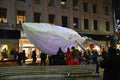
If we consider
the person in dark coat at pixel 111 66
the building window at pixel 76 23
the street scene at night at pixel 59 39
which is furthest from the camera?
the building window at pixel 76 23

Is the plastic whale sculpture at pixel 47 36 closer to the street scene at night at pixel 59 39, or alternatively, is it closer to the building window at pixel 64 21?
the street scene at night at pixel 59 39

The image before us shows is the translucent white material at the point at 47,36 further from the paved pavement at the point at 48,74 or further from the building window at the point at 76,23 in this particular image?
the building window at the point at 76,23

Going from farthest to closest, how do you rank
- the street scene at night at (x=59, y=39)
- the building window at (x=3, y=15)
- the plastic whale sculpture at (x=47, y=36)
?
the building window at (x=3, y=15)
the plastic whale sculpture at (x=47, y=36)
the street scene at night at (x=59, y=39)

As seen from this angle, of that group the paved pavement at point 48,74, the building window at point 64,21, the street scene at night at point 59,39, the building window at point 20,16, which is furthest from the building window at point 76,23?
the paved pavement at point 48,74

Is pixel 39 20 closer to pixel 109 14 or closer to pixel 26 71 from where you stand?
pixel 109 14

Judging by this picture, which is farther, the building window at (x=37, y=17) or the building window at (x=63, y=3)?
the building window at (x=63, y=3)

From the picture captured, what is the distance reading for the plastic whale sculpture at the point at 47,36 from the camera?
1977 centimetres

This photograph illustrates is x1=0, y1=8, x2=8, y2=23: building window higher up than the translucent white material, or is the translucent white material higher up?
x1=0, y1=8, x2=8, y2=23: building window

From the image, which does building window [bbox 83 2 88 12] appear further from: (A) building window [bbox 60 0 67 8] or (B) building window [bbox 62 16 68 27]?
(B) building window [bbox 62 16 68 27]

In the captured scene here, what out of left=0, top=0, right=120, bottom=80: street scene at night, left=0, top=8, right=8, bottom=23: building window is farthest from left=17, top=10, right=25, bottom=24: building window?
left=0, top=8, right=8, bottom=23: building window

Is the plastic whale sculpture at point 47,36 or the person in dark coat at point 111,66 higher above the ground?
the plastic whale sculpture at point 47,36

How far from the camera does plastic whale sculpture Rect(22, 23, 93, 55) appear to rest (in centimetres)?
1977

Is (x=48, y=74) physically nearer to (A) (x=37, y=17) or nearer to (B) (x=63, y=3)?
(A) (x=37, y=17)

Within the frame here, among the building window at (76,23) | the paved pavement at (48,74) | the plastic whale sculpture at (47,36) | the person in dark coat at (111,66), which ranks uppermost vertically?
the building window at (76,23)
